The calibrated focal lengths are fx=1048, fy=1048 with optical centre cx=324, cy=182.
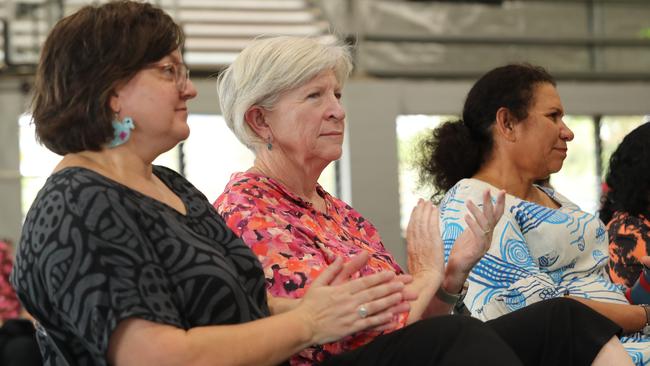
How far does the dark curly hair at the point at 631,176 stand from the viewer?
3.31m

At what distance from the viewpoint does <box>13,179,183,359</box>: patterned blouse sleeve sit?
5.11 ft

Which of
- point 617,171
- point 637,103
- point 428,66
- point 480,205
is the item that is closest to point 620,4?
point 637,103

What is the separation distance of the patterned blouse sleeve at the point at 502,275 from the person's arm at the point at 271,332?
926 mm

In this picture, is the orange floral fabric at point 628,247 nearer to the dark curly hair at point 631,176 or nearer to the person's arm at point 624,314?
the dark curly hair at point 631,176

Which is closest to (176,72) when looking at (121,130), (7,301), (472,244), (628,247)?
(121,130)

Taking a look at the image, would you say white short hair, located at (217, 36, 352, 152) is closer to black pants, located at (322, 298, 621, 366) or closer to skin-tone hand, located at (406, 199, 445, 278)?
skin-tone hand, located at (406, 199, 445, 278)

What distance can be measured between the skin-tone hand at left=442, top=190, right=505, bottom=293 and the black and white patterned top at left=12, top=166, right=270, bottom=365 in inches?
25.6

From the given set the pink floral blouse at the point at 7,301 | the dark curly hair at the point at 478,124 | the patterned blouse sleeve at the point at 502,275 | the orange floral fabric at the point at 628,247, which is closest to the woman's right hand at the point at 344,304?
the patterned blouse sleeve at the point at 502,275

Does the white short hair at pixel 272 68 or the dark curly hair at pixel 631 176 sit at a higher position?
the white short hair at pixel 272 68

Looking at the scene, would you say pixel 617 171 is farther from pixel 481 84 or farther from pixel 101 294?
pixel 101 294

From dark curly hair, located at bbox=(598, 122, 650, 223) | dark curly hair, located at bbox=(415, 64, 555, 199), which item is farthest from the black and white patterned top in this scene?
dark curly hair, located at bbox=(598, 122, 650, 223)

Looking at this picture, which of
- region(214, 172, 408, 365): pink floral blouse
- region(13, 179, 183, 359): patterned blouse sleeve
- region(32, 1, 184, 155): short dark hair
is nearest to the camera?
region(13, 179, 183, 359): patterned blouse sleeve

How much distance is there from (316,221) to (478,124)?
0.95 metres

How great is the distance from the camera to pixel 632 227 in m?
3.26
